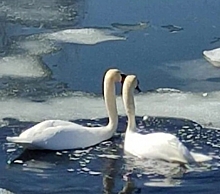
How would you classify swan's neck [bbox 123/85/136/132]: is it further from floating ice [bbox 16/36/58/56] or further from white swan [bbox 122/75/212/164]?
floating ice [bbox 16/36/58/56]

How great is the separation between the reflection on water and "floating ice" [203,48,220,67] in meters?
1.98

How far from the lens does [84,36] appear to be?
7.97 meters

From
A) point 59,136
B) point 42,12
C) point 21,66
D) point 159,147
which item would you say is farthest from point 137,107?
point 42,12

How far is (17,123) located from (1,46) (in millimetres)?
2397

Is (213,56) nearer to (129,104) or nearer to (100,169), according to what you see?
(129,104)

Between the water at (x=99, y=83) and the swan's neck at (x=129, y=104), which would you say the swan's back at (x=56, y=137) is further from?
the swan's neck at (x=129, y=104)

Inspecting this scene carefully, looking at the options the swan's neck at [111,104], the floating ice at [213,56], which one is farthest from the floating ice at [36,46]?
the swan's neck at [111,104]

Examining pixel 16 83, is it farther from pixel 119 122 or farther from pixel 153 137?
pixel 153 137


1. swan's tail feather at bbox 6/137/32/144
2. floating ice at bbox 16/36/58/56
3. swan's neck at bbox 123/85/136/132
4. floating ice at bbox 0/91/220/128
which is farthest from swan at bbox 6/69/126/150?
floating ice at bbox 16/36/58/56

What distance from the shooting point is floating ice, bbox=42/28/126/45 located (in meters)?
7.86

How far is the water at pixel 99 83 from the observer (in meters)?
4.43

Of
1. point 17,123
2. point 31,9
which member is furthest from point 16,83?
point 31,9

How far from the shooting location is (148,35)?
801 cm

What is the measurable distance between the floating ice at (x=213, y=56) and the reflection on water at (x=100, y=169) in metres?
1.98
